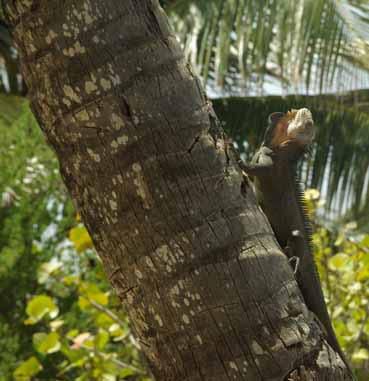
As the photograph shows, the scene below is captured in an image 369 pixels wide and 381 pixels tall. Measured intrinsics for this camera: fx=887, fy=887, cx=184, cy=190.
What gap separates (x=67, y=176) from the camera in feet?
7.39

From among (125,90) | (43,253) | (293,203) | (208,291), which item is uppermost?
(125,90)

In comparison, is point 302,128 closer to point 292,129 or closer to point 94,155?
point 292,129

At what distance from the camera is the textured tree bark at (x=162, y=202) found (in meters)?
2.10

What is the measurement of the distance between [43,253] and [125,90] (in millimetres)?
7283

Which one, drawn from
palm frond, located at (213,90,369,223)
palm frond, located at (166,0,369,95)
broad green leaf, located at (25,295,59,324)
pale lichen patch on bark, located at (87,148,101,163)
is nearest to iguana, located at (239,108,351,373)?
pale lichen patch on bark, located at (87,148,101,163)

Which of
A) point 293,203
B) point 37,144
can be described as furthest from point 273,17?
point 293,203

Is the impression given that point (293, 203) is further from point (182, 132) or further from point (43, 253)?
point (43, 253)

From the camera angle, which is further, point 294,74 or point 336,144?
point 336,144

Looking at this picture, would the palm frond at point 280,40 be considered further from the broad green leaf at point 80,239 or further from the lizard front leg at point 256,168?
the lizard front leg at point 256,168

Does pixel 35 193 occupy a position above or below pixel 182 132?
below

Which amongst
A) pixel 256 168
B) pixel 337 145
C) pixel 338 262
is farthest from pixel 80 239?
pixel 337 145

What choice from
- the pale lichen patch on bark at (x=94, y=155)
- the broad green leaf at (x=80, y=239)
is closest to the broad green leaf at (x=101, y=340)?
the broad green leaf at (x=80, y=239)

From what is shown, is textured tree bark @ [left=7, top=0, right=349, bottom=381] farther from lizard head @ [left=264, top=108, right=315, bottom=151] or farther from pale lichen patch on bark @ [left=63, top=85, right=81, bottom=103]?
lizard head @ [left=264, top=108, right=315, bottom=151]

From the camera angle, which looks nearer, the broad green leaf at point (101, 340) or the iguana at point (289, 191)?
the iguana at point (289, 191)
